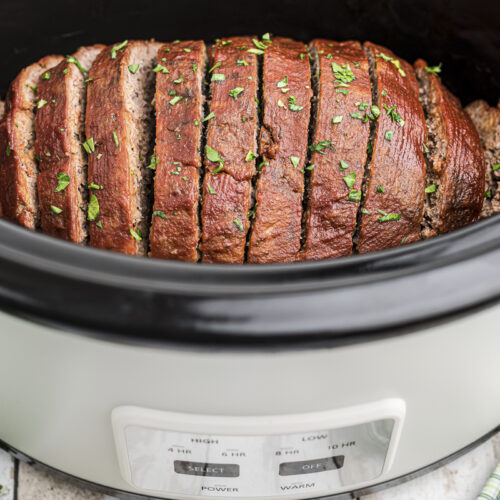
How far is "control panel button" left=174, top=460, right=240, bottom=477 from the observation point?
114cm

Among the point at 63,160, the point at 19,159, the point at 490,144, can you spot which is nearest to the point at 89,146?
the point at 63,160

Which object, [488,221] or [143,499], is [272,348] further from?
[143,499]

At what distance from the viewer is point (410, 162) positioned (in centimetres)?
137

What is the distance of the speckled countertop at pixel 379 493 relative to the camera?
4.66 ft

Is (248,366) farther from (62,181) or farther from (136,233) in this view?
(62,181)

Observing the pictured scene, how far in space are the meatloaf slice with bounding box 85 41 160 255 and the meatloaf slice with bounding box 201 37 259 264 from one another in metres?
0.15

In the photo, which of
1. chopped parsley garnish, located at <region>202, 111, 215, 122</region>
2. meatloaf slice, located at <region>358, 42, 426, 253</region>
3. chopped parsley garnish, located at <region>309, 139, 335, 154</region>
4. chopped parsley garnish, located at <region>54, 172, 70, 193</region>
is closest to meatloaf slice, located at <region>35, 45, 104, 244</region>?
chopped parsley garnish, located at <region>54, 172, 70, 193</region>

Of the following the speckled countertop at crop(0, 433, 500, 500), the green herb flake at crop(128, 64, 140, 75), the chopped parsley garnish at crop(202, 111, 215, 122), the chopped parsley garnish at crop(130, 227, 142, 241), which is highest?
the green herb flake at crop(128, 64, 140, 75)

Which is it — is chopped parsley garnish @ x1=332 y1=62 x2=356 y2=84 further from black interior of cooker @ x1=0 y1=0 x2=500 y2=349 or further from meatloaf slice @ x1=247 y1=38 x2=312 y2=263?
black interior of cooker @ x1=0 y1=0 x2=500 y2=349

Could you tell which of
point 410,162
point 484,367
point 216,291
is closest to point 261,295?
point 216,291

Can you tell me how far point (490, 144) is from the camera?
1587mm

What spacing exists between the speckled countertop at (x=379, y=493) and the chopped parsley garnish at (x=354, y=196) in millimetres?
656

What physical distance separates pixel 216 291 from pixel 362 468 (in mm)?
614

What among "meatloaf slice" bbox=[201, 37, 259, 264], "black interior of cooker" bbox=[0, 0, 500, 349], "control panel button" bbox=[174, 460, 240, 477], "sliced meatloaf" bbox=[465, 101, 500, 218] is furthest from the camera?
"sliced meatloaf" bbox=[465, 101, 500, 218]
